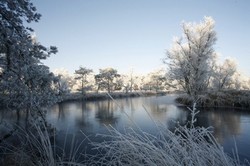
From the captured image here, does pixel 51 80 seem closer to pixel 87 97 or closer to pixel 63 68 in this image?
pixel 87 97

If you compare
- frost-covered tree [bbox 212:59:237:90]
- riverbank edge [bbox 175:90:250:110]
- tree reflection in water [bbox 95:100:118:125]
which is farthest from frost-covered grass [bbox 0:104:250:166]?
frost-covered tree [bbox 212:59:237:90]

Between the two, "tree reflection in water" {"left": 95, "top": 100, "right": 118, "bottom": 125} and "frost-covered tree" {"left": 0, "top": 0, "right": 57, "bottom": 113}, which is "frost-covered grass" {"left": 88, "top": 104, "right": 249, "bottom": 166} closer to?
"frost-covered tree" {"left": 0, "top": 0, "right": 57, "bottom": 113}

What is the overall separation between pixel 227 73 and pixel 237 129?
1267 inches

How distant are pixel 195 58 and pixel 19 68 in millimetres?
19717

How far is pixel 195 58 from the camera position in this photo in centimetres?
2158

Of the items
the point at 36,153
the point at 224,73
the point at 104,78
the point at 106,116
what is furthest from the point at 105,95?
the point at 104,78

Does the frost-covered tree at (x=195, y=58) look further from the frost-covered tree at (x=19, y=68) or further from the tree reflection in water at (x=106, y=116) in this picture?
the frost-covered tree at (x=19, y=68)

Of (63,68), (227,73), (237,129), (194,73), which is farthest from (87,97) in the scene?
(63,68)

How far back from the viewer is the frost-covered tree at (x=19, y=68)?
4500 millimetres

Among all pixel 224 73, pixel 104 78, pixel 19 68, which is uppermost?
pixel 224 73

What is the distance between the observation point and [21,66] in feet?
15.8

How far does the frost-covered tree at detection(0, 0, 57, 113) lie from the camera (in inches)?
177

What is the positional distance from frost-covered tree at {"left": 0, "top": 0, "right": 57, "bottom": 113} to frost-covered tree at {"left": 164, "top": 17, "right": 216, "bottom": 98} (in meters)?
18.6

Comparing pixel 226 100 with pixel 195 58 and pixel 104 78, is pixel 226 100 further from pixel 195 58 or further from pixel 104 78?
pixel 104 78
